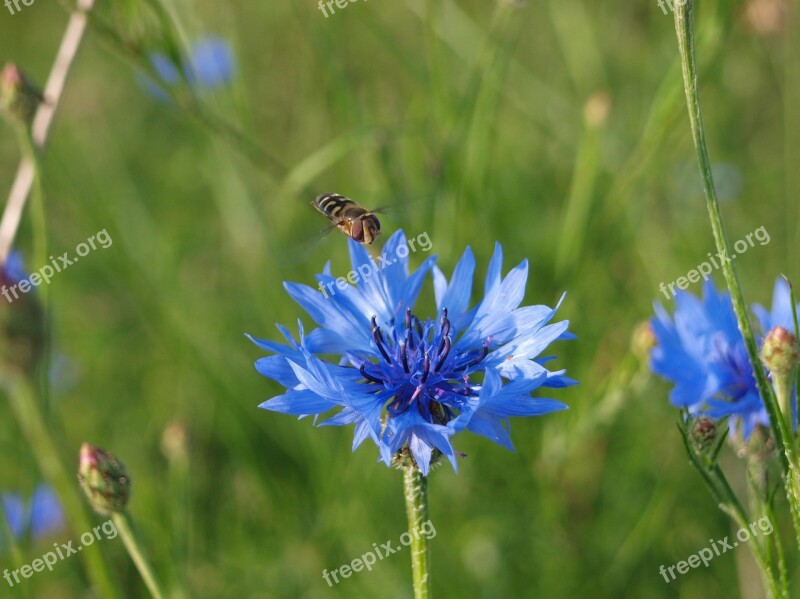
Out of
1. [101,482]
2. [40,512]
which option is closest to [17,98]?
[101,482]

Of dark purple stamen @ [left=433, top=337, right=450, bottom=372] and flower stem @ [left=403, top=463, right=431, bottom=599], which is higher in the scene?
dark purple stamen @ [left=433, top=337, right=450, bottom=372]

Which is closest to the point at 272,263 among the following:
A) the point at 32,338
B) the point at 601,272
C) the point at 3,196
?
the point at 601,272

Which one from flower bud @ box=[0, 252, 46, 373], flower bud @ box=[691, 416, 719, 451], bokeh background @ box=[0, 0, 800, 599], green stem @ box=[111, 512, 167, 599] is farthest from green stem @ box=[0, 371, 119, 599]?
flower bud @ box=[691, 416, 719, 451]

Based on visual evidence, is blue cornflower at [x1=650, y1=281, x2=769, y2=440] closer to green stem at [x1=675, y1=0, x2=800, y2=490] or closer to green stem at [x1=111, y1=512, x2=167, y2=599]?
green stem at [x1=675, y1=0, x2=800, y2=490]

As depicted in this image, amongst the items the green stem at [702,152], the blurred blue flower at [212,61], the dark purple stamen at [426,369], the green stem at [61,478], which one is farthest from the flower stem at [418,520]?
the blurred blue flower at [212,61]

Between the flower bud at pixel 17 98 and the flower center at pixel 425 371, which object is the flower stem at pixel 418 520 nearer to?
the flower center at pixel 425 371

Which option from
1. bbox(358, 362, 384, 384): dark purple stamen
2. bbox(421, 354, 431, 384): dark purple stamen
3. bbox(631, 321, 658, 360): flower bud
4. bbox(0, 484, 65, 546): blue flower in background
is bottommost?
bbox(631, 321, 658, 360): flower bud
